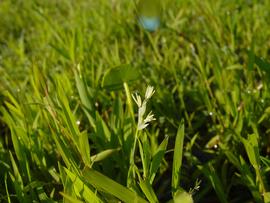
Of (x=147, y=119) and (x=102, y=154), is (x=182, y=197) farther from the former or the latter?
(x=102, y=154)

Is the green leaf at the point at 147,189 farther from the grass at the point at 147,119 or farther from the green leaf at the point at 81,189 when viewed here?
the green leaf at the point at 81,189

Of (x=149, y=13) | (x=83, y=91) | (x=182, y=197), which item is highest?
(x=149, y=13)

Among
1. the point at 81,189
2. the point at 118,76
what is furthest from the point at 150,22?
the point at 81,189

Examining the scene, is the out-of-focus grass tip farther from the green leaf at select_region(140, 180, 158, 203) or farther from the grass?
the green leaf at select_region(140, 180, 158, 203)

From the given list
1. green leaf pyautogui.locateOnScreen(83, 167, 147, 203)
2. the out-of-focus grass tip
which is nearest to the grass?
green leaf pyautogui.locateOnScreen(83, 167, 147, 203)

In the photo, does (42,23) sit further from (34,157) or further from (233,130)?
(233,130)

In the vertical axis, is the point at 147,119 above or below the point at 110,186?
above

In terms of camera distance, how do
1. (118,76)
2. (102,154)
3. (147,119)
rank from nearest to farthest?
(147,119) < (102,154) < (118,76)
